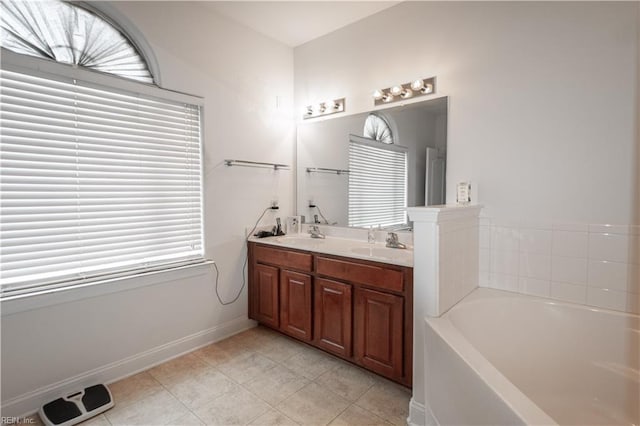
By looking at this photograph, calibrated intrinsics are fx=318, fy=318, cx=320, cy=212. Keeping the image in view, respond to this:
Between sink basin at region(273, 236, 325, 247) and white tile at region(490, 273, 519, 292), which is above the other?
sink basin at region(273, 236, 325, 247)

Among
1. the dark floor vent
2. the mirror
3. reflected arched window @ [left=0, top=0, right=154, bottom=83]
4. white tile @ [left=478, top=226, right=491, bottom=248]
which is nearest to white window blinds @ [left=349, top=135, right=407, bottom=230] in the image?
the mirror

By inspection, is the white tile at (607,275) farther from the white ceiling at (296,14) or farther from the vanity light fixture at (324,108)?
the white ceiling at (296,14)

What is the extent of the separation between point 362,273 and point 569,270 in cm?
119

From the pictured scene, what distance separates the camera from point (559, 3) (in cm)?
182

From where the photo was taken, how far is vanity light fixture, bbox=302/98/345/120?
290cm

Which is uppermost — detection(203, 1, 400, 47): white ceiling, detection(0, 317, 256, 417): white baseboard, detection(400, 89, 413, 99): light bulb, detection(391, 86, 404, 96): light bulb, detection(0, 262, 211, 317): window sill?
detection(203, 1, 400, 47): white ceiling

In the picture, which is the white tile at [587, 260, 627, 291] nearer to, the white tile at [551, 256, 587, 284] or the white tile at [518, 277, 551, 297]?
the white tile at [551, 256, 587, 284]

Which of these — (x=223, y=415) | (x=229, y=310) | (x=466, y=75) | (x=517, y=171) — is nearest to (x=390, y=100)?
(x=466, y=75)

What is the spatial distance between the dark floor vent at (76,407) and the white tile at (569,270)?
273 centimetres

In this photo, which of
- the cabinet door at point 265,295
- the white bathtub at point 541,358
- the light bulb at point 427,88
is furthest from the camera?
the cabinet door at point 265,295

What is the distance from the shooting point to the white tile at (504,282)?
79.7 inches

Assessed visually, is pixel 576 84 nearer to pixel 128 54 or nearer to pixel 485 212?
pixel 485 212

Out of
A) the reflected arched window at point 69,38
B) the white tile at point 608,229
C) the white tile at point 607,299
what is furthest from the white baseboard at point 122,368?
the white tile at point 608,229

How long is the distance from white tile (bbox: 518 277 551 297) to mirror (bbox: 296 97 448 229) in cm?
72
